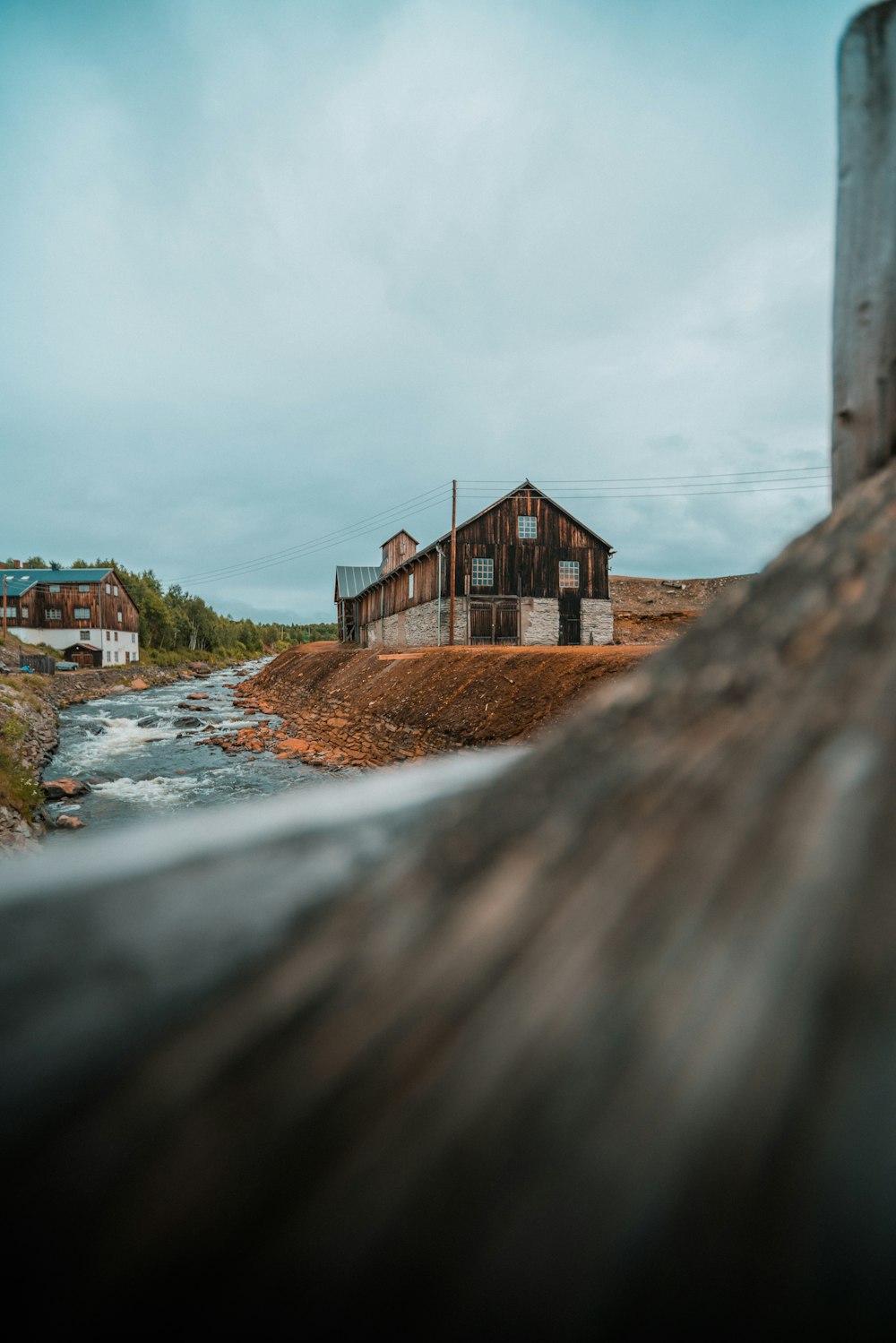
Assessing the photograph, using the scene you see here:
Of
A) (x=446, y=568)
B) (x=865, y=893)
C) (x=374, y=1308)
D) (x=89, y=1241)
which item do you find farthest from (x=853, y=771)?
(x=446, y=568)

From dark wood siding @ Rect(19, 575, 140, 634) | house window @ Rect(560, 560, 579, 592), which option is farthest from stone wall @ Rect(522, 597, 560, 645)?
dark wood siding @ Rect(19, 575, 140, 634)

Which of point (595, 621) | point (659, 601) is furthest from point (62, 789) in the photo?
point (659, 601)

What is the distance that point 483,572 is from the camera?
2745 centimetres

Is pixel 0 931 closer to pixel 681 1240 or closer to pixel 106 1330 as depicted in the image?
pixel 106 1330

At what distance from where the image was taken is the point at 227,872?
51cm

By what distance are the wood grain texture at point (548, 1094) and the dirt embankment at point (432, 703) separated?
12984 mm

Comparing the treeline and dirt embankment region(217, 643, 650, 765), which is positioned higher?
the treeline

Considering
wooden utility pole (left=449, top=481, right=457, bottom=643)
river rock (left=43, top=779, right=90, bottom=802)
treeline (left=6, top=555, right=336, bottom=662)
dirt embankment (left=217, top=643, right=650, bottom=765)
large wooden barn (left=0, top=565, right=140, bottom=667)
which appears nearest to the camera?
river rock (left=43, top=779, right=90, bottom=802)

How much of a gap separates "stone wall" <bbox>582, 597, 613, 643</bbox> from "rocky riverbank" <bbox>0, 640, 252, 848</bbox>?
846 inches

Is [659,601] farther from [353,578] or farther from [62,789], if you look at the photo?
[62,789]

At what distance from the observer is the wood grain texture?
1.18 feet

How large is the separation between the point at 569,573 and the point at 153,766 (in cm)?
1915

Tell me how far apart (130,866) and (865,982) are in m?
0.58

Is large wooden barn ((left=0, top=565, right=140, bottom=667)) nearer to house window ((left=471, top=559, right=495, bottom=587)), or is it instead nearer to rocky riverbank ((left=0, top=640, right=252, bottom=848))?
rocky riverbank ((left=0, top=640, right=252, bottom=848))
